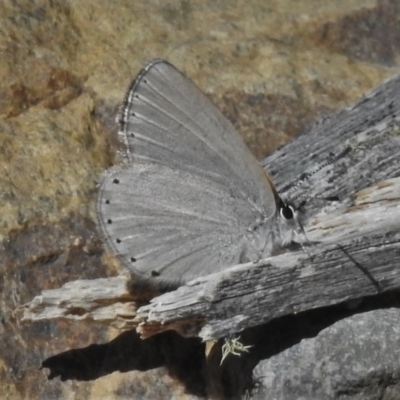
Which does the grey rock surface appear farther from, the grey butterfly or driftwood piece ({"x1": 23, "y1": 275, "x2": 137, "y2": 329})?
driftwood piece ({"x1": 23, "y1": 275, "x2": 137, "y2": 329})

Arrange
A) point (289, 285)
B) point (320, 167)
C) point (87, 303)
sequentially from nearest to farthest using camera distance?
point (289, 285), point (87, 303), point (320, 167)

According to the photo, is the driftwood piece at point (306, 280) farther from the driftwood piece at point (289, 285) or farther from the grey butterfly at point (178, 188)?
the grey butterfly at point (178, 188)

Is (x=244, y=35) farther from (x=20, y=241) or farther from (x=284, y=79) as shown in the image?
(x=20, y=241)

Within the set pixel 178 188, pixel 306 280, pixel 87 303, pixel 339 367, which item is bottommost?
pixel 339 367

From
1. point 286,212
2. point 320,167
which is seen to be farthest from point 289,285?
point 320,167

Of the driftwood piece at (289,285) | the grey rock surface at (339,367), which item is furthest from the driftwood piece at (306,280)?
the grey rock surface at (339,367)

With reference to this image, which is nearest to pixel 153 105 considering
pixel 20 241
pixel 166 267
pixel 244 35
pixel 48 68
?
pixel 166 267

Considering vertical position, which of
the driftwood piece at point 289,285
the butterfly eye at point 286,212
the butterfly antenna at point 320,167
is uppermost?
the butterfly antenna at point 320,167

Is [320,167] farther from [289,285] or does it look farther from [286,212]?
[289,285]

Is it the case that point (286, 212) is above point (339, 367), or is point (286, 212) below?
above
